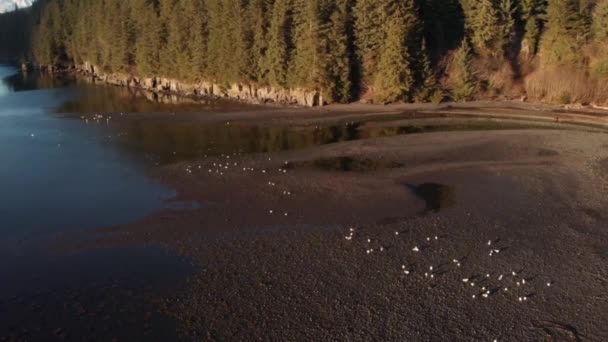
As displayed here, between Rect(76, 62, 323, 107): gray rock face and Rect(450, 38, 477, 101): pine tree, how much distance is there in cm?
1661

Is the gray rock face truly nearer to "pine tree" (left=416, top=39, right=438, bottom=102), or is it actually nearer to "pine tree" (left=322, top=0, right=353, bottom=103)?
"pine tree" (left=322, top=0, right=353, bottom=103)

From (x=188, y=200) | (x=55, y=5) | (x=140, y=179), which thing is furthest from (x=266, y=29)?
(x=55, y=5)

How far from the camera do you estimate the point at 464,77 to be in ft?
196

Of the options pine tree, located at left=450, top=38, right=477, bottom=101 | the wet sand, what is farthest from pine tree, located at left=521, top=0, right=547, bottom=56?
the wet sand

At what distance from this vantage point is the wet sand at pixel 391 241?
1733 centimetres

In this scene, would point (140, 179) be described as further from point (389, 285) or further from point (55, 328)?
point (389, 285)

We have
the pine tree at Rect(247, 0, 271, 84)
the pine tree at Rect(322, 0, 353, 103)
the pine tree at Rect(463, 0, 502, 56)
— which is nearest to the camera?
the pine tree at Rect(463, 0, 502, 56)

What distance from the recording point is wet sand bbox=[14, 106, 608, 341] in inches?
682

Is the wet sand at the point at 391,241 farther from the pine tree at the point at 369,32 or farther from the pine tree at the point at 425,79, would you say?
the pine tree at the point at 369,32

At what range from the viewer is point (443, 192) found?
97.0 ft

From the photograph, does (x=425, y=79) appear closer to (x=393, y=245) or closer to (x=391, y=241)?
(x=391, y=241)

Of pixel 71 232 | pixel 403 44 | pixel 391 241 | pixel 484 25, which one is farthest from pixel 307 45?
pixel 391 241

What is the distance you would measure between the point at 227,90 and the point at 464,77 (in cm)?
3530

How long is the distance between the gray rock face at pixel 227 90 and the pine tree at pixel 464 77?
16.6m
